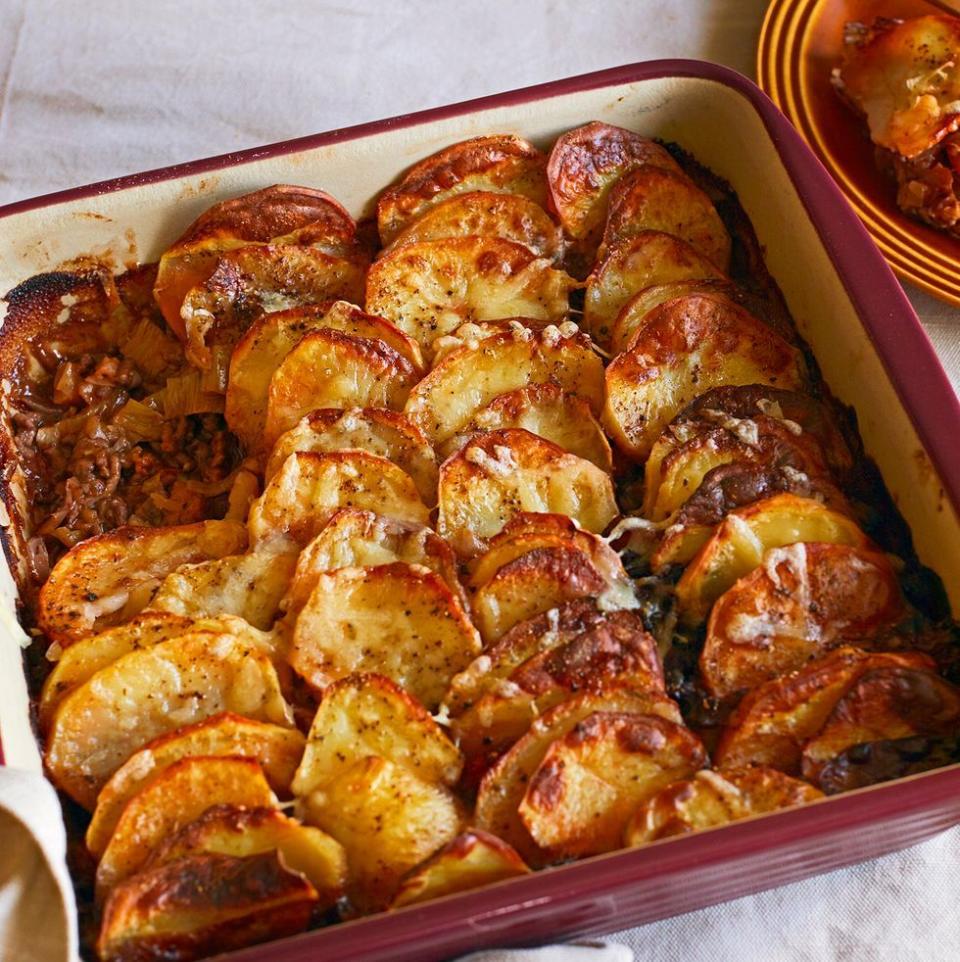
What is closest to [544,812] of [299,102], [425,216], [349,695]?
[349,695]

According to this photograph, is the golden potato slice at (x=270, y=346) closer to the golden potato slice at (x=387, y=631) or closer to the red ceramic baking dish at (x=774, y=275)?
the red ceramic baking dish at (x=774, y=275)

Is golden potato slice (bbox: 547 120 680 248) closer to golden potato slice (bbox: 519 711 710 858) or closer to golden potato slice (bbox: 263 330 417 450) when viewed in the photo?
golden potato slice (bbox: 263 330 417 450)

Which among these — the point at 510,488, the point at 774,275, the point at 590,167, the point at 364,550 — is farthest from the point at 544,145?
the point at 364,550

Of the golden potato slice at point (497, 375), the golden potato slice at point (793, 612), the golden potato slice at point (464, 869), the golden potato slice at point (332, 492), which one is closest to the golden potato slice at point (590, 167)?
the golden potato slice at point (497, 375)

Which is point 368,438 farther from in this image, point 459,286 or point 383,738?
point 383,738

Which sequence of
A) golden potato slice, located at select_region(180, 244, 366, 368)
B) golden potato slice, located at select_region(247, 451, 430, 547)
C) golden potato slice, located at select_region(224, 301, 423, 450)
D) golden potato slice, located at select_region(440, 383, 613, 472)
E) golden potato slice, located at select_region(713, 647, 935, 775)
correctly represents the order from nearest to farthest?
golden potato slice, located at select_region(713, 647, 935, 775), golden potato slice, located at select_region(247, 451, 430, 547), golden potato slice, located at select_region(440, 383, 613, 472), golden potato slice, located at select_region(224, 301, 423, 450), golden potato slice, located at select_region(180, 244, 366, 368)

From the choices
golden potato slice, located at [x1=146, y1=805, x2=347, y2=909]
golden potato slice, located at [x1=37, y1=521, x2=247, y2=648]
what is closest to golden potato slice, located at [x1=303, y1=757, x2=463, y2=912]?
golden potato slice, located at [x1=146, y1=805, x2=347, y2=909]
